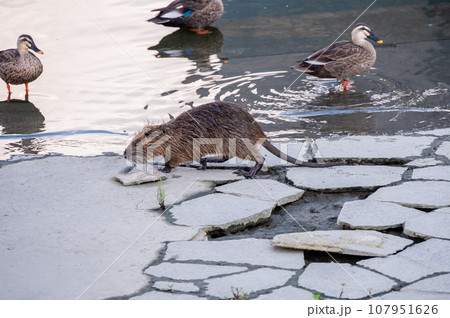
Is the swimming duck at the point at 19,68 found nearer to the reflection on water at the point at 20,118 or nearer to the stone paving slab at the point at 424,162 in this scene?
the reflection on water at the point at 20,118

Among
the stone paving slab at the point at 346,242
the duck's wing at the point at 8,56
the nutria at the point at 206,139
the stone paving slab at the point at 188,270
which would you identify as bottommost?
the stone paving slab at the point at 188,270

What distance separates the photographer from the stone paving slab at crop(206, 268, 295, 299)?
337cm

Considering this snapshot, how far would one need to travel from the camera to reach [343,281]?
3.44 metres

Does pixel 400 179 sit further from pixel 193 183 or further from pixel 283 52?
pixel 283 52

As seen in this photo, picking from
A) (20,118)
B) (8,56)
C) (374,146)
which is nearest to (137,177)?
(374,146)

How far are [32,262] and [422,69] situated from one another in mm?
6204

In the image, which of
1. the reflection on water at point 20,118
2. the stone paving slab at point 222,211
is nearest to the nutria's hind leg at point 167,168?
the stone paving slab at point 222,211

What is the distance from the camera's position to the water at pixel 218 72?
702 centimetres

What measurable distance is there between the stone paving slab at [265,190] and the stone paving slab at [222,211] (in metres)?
0.09

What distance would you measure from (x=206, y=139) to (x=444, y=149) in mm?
1946

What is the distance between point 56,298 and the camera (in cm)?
333

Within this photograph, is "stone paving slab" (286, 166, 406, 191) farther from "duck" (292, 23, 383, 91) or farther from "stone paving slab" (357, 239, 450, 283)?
"duck" (292, 23, 383, 91)

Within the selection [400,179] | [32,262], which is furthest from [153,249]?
[400,179]

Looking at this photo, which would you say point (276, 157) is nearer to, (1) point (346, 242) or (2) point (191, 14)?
(1) point (346, 242)
